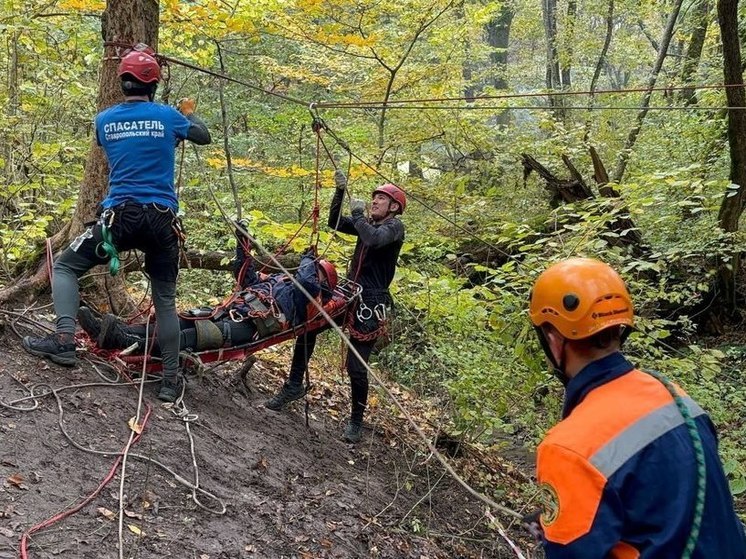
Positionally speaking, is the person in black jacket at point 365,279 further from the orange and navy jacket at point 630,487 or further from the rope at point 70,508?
the orange and navy jacket at point 630,487

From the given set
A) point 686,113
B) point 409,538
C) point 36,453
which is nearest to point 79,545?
point 36,453

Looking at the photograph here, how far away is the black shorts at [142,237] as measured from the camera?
405cm

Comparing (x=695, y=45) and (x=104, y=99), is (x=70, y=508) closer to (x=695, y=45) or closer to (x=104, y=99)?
(x=104, y=99)

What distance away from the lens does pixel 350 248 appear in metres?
7.02

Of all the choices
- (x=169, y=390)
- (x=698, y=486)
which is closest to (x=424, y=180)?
(x=169, y=390)

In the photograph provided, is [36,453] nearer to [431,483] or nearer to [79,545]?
[79,545]

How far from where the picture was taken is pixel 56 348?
4.29 m

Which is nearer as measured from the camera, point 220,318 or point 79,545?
point 79,545

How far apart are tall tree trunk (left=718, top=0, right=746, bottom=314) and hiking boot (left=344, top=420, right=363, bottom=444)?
4552 millimetres

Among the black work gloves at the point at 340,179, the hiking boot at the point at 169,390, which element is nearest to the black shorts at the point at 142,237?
the hiking boot at the point at 169,390

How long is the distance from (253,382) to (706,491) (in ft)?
15.6

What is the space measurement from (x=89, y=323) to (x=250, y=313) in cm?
113

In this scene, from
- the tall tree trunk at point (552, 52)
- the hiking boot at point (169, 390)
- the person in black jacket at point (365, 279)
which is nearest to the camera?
the hiking boot at point (169, 390)

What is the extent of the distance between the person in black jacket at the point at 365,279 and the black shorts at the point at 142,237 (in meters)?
1.34
